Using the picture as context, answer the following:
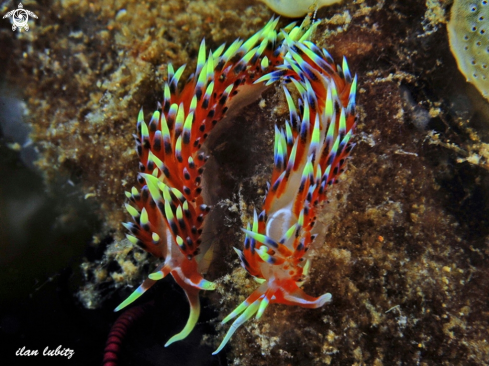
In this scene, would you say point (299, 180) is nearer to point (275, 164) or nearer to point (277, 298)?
point (275, 164)

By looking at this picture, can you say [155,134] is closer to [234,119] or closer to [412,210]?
[234,119]

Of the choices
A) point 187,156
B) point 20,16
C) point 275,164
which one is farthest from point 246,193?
point 20,16

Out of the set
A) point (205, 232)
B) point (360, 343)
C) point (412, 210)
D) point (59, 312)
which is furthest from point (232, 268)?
point (59, 312)

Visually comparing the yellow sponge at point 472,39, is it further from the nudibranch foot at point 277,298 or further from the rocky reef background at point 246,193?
the nudibranch foot at point 277,298

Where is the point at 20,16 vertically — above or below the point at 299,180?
above

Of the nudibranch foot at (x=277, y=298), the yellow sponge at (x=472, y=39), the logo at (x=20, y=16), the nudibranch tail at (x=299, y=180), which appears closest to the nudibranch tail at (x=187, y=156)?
the nudibranch tail at (x=299, y=180)

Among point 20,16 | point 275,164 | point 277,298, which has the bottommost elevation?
point 277,298

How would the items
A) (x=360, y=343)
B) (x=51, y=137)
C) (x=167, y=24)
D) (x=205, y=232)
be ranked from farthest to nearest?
1. (x=51, y=137)
2. (x=167, y=24)
3. (x=205, y=232)
4. (x=360, y=343)
